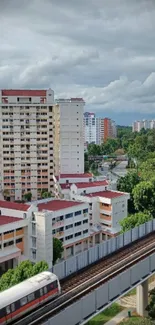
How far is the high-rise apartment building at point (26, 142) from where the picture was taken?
44.2 meters

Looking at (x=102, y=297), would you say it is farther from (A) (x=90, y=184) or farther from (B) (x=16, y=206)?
(A) (x=90, y=184)

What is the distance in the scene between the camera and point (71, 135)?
4559cm

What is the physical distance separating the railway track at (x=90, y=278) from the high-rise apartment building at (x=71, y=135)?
24.7m

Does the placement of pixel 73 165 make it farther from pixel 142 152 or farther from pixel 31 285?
pixel 31 285

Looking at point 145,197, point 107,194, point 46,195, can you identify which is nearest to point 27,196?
point 46,195

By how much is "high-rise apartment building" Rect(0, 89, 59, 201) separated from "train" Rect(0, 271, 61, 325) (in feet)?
99.8

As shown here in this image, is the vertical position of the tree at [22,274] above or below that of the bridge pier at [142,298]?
above

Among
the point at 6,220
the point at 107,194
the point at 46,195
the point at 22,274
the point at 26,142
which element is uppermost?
the point at 26,142

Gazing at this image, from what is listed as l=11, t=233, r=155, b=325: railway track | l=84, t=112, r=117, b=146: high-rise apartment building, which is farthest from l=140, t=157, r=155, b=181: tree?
l=84, t=112, r=117, b=146: high-rise apartment building

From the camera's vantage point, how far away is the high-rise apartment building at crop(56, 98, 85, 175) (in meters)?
45.1

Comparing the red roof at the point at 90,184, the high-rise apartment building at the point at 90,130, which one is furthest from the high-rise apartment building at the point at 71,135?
the high-rise apartment building at the point at 90,130

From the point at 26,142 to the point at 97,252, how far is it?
27.8 metres

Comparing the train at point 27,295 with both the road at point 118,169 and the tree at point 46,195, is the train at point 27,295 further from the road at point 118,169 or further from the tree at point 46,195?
the road at point 118,169

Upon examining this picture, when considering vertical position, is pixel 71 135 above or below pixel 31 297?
above
